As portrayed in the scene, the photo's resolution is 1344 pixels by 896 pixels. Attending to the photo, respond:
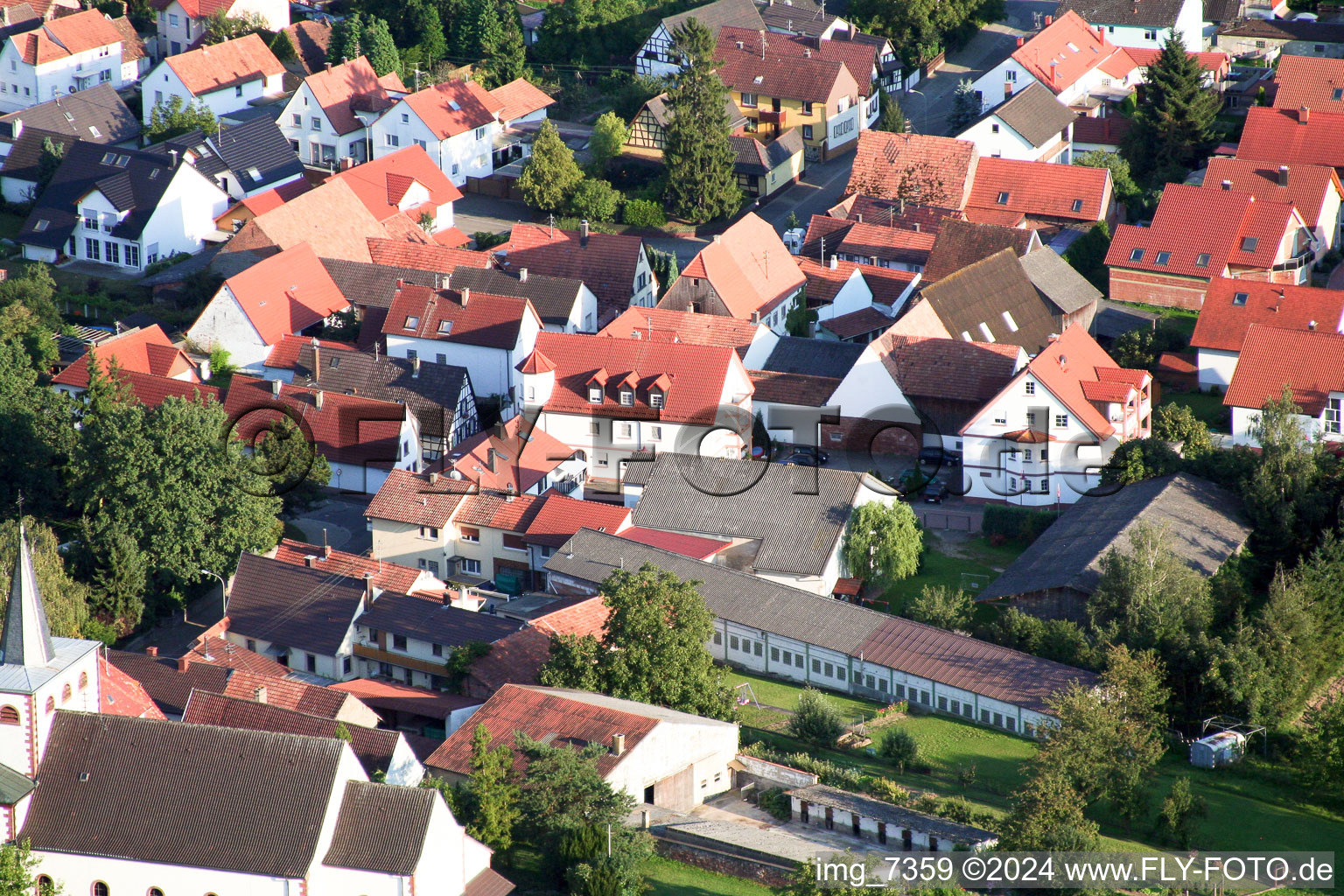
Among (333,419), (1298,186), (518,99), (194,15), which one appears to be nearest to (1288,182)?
(1298,186)

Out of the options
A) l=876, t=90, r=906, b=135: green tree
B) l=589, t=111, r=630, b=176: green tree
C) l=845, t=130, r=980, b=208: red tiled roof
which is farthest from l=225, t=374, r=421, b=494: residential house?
l=876, t=90, r=906, b=135: green tree

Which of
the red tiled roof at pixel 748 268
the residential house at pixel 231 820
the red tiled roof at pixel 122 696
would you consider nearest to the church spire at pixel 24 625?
the residential house at pixel 231 820

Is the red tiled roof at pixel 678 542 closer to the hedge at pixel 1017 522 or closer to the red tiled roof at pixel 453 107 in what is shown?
the hedge at pixel 1017 522

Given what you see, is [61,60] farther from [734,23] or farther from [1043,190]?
[1043,190]

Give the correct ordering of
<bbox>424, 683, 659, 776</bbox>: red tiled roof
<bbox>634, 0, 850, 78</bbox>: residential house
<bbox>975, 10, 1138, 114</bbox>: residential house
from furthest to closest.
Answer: <bbox>634, 0, 850, 78</bbox>: residential house
<bbox>975, 10, 1138, 114</bbox>: residential house
<bbox>424, 683, 659, 776</bbox>: red tiled roof

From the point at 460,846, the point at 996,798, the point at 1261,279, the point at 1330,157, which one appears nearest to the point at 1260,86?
the point at 1330,157

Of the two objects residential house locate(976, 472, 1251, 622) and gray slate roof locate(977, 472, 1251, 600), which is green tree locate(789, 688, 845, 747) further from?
residential house locate(976, 472, 1251, 622)
